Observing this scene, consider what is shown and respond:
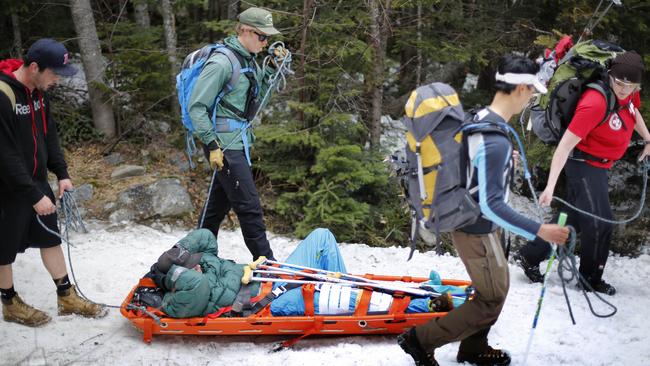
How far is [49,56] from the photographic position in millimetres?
4551

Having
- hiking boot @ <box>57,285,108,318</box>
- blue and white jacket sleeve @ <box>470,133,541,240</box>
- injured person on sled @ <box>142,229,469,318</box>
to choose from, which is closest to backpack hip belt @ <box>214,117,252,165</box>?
injured person on sled @ <box>142,229,469,318</box>

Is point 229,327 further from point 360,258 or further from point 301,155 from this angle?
point 301,155

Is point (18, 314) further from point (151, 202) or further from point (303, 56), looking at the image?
point (303, 56)

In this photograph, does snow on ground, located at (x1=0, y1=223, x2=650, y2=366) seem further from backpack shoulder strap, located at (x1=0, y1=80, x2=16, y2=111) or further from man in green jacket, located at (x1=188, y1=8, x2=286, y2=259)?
backpack shoulder strap, located at (x1=0, y1=80, x2=16, y2=111)

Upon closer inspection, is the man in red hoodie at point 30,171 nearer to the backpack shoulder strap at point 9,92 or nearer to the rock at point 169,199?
the backpack shoulder strap at point 9,92

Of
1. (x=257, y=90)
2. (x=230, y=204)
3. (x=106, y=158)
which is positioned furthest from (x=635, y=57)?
(x=106, y=158)

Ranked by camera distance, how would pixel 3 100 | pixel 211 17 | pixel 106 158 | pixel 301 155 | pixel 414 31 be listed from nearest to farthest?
pixel 3 100 < pixel 301 155 < pixel 106 158 < pixel 414 31 < pixel 211 17

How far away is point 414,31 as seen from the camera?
413 inches

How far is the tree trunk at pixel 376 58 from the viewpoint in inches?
333

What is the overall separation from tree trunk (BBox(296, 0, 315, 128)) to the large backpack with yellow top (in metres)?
4.29

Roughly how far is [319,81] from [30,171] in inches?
172

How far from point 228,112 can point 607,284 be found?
4369 mm

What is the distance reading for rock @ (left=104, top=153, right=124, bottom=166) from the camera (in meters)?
9.69

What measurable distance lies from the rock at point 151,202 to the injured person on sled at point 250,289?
2986 mm
